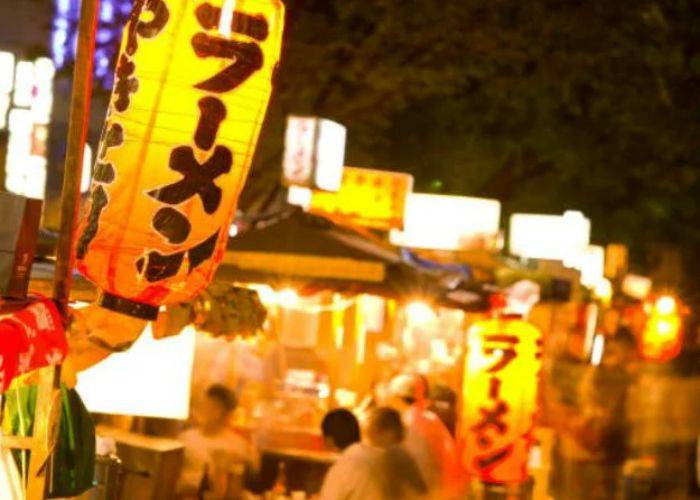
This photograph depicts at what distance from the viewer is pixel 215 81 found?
Result: 20.1 ft

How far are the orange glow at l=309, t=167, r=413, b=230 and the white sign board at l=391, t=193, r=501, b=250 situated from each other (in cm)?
322

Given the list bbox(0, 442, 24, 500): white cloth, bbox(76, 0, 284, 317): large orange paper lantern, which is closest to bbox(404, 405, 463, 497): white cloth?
bbox(76, 0, 284, 317): large orange paper lantern

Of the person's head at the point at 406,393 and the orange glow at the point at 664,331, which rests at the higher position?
the orange glow at the point at 664,331

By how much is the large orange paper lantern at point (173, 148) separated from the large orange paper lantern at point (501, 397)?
6.99 m

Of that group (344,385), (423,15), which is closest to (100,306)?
(423,15)

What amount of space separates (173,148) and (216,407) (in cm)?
532

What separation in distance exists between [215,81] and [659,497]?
12.3 meters

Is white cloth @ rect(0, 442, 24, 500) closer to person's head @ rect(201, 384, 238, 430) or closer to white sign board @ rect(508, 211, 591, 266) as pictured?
person's head @ rect(201, 384, 238, 430)

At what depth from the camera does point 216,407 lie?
1101 centimetres

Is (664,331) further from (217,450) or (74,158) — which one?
(74,158)


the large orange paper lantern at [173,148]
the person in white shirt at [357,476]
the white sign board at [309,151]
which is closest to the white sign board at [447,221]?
the white sign board at [309,151]

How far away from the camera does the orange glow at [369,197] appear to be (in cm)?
1898

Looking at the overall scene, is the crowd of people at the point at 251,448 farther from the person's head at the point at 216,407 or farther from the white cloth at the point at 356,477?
the white cloth at the point at 356,477

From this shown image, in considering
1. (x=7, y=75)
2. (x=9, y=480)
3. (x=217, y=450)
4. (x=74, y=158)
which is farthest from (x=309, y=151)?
(x=9, y=480)
